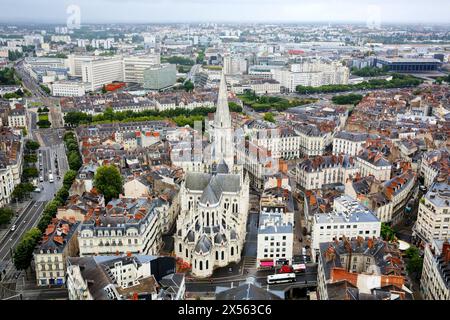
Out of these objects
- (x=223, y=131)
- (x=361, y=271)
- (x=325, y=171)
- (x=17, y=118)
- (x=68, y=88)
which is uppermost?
(x=223, y=131)

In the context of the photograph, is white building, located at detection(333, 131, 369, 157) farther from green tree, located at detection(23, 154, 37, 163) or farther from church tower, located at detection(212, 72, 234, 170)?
green tree, located at detection(23, 154, 37, 163)

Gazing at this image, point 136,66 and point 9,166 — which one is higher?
point 136,66

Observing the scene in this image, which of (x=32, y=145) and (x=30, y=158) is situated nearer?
(x=30, y=158)

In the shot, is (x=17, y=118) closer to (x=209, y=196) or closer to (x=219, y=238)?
(x=209, y=196)

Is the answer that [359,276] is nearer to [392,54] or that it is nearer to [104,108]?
Answer: [104,108]

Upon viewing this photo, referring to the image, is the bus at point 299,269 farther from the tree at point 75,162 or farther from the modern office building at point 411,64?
the modern office building at point 411,64

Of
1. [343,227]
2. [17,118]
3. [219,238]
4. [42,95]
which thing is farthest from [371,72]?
[219,238]

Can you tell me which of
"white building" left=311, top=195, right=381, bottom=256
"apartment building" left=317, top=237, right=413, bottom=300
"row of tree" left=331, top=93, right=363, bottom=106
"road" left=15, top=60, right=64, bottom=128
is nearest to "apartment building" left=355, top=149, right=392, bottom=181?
"white building" left=311, top=195, right=381, bottom=256
